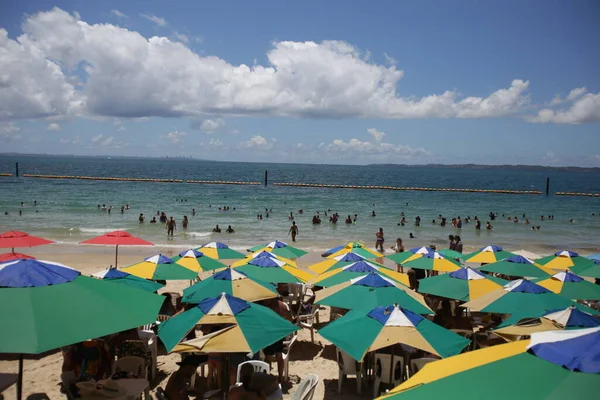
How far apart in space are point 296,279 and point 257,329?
4311 mm

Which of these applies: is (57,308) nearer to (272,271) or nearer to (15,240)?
(272,271)

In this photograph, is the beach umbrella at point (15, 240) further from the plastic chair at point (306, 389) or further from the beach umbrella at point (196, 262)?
the plastic chair at point (306, 389)

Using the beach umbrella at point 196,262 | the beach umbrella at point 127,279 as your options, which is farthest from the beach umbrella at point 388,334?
the beach umbrella at point 196,262

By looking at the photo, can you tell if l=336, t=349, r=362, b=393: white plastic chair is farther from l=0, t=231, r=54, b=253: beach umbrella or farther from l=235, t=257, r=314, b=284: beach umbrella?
l=0, t=231, r=54, b=253: beach umbrella

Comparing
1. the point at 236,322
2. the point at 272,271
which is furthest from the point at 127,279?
the point at 236,322

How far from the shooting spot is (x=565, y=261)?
12.9 metres

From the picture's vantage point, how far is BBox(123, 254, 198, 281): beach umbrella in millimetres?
10156

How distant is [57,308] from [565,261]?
1298 cm

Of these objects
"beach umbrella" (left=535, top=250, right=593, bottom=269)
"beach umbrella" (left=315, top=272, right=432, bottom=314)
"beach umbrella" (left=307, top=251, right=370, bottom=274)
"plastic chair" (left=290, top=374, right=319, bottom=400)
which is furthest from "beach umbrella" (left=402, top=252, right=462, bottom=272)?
"plastic chair" (left=290, top=374, right=319, bottom=400)

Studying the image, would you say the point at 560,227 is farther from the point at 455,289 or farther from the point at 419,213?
the point at 455,289

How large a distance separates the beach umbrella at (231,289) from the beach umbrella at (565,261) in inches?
343

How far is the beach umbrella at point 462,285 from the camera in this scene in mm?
9078

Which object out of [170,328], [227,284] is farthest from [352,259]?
[170,328]

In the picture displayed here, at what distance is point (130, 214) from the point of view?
40.4 m
